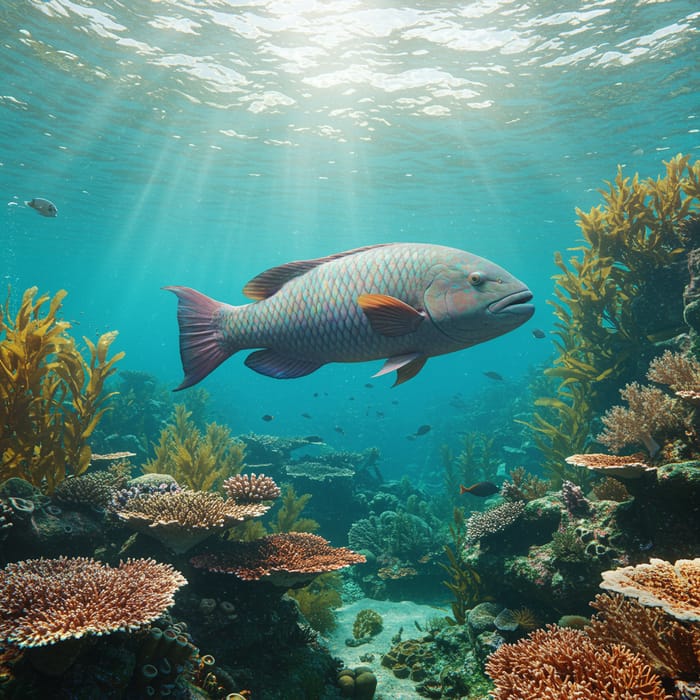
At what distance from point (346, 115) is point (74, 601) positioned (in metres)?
20.9

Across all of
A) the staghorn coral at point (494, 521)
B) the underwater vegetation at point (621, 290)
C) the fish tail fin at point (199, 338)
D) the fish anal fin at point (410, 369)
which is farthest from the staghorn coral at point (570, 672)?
the underwater vegetation at point (621, 290)

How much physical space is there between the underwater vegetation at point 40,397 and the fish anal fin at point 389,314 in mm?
4420

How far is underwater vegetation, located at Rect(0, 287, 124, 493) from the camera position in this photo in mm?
5266

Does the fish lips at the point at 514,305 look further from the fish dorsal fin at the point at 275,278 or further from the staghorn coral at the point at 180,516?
the staghorn coral at the point at 180,516

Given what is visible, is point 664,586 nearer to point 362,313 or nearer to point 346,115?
point 362,313

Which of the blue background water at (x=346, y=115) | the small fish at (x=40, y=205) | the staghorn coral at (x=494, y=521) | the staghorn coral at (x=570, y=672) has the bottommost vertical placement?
the staghorn coral at (x=494, y=521)

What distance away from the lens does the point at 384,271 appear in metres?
2.88

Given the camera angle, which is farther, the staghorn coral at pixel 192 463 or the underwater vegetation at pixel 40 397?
the staghorn coral at pixel 192 463

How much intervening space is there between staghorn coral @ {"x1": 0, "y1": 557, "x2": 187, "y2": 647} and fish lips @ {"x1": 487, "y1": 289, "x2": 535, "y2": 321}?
9.06 ft

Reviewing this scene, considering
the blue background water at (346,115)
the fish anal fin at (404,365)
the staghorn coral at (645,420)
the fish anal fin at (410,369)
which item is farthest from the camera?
the blue background water at (346,115)

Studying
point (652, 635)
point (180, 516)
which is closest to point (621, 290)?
point (652, 635)

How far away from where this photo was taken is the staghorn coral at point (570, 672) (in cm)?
235

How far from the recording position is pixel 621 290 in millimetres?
8633

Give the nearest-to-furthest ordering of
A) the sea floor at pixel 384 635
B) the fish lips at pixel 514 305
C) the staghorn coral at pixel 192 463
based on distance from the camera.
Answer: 1. the fish lips at pixel 514 305
2. the sea floor at pixel 384 635
3. the staghorn coral at pixel 192 463
